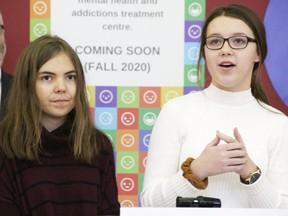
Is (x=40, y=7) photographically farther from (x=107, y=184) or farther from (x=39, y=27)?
(x=107, y=184)

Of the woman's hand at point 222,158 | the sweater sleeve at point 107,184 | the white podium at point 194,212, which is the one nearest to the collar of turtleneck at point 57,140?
the sweater sleeve at point 107,184

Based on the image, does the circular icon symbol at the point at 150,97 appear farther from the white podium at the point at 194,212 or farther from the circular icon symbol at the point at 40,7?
the white podium at the point at 194,212

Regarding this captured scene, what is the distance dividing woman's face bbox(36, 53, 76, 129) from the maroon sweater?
91mm

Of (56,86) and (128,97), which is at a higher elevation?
(56,86)

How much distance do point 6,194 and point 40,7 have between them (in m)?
1.78

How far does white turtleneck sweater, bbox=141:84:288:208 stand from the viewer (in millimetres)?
1756

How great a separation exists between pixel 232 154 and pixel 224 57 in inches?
13.8

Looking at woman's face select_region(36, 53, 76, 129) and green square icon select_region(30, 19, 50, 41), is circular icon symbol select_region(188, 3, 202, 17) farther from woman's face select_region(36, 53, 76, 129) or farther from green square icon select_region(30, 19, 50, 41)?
woman's face select_region(36, 53, 76, 129)

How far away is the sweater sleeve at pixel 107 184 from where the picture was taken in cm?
189

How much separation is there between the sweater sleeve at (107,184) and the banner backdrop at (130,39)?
1357 mm

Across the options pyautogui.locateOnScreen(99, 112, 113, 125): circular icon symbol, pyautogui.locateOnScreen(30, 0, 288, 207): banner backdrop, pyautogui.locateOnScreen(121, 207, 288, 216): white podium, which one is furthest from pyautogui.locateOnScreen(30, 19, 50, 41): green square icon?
pyautogui.locateOnScreen(121, 207, 288, 216): white podium

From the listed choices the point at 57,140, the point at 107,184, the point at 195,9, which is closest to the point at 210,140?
the point at 107,184

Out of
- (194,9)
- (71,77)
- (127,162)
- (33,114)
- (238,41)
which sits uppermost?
(194,9)

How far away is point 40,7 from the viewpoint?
3328mm
